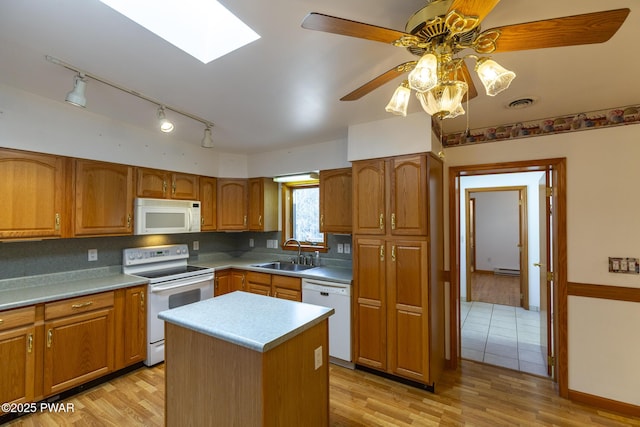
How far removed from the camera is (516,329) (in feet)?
12.8

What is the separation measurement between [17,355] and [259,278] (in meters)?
2.05

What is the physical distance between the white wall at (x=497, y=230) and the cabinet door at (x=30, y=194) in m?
8.37

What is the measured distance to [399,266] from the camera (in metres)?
2.57

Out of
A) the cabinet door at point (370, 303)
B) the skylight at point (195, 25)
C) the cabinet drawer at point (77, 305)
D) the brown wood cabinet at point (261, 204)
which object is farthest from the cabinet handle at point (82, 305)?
the cabinet door at point (370, 303)

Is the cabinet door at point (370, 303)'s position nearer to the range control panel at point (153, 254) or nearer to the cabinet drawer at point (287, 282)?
the cabinet drawer at point (287, 282)

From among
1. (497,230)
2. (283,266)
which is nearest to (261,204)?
(283,266)

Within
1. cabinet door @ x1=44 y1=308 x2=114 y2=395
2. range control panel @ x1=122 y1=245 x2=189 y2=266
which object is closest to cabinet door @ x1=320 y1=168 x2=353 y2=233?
range control panel @ x1=122 y1=245 x2=189 y2=266

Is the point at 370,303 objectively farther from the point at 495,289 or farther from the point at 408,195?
the point at 495,289

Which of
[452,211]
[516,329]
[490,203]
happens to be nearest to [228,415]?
[452,211]

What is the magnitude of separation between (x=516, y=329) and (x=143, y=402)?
449cm

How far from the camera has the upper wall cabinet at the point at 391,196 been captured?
247 centimetres

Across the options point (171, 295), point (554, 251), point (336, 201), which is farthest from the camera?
point (336, 201)

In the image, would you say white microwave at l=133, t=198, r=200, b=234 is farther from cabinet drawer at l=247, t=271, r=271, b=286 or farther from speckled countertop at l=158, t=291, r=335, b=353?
speckled countertop at l=158, t=291, r=335, b=353

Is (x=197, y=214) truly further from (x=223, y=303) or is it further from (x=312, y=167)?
(x=223, y=303)
